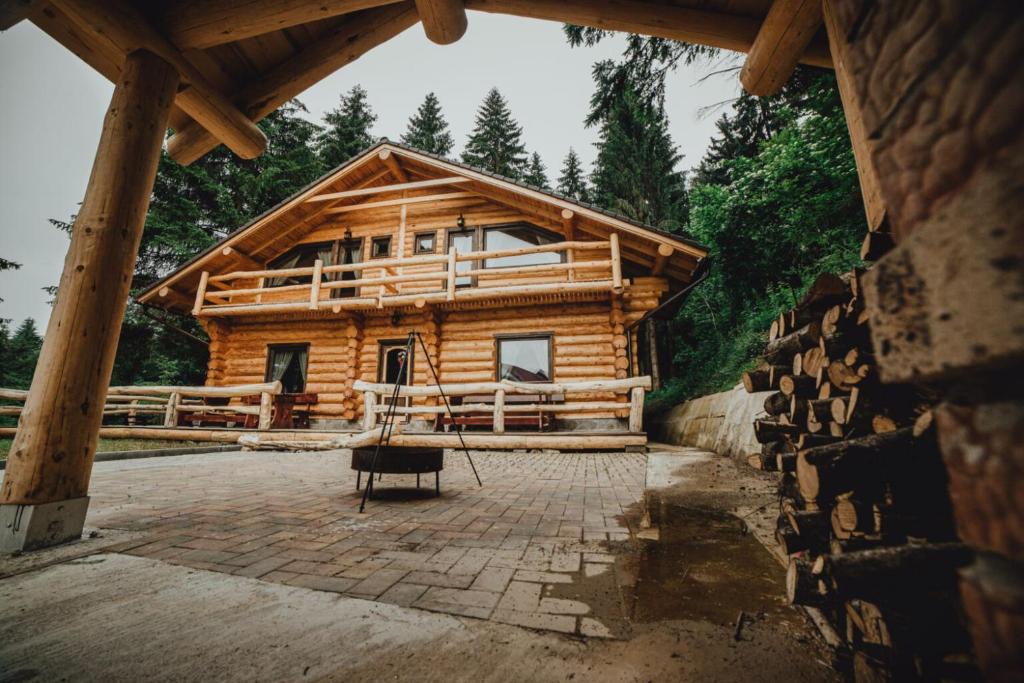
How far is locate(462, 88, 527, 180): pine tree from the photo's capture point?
91.8ft

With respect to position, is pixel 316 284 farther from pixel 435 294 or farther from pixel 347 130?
pixel 347 130

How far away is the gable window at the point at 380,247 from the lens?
1300cm

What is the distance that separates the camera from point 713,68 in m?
4.91

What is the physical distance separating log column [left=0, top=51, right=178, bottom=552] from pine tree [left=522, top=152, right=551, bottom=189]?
88.2 ft

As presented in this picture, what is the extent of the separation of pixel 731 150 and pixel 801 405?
86.8 ft

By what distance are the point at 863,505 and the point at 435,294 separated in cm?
962

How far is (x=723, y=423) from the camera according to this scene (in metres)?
7.19

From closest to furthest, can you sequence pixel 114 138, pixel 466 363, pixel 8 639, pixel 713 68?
pixel 8 639 < pixel 114 138 < pixel 713 68 < pixel 466 363

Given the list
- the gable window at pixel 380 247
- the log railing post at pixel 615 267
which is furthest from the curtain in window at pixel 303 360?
the log railing post at pixel 615 267

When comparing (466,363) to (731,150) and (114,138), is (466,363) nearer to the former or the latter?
(114,138)

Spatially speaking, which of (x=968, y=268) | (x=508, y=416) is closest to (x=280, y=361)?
(x=508, y=416)

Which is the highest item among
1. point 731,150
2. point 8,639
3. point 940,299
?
point 731,150

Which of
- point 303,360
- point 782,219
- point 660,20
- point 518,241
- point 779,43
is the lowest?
point 303,360

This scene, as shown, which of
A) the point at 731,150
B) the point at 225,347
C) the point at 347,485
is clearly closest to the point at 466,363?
the point at 347,485
